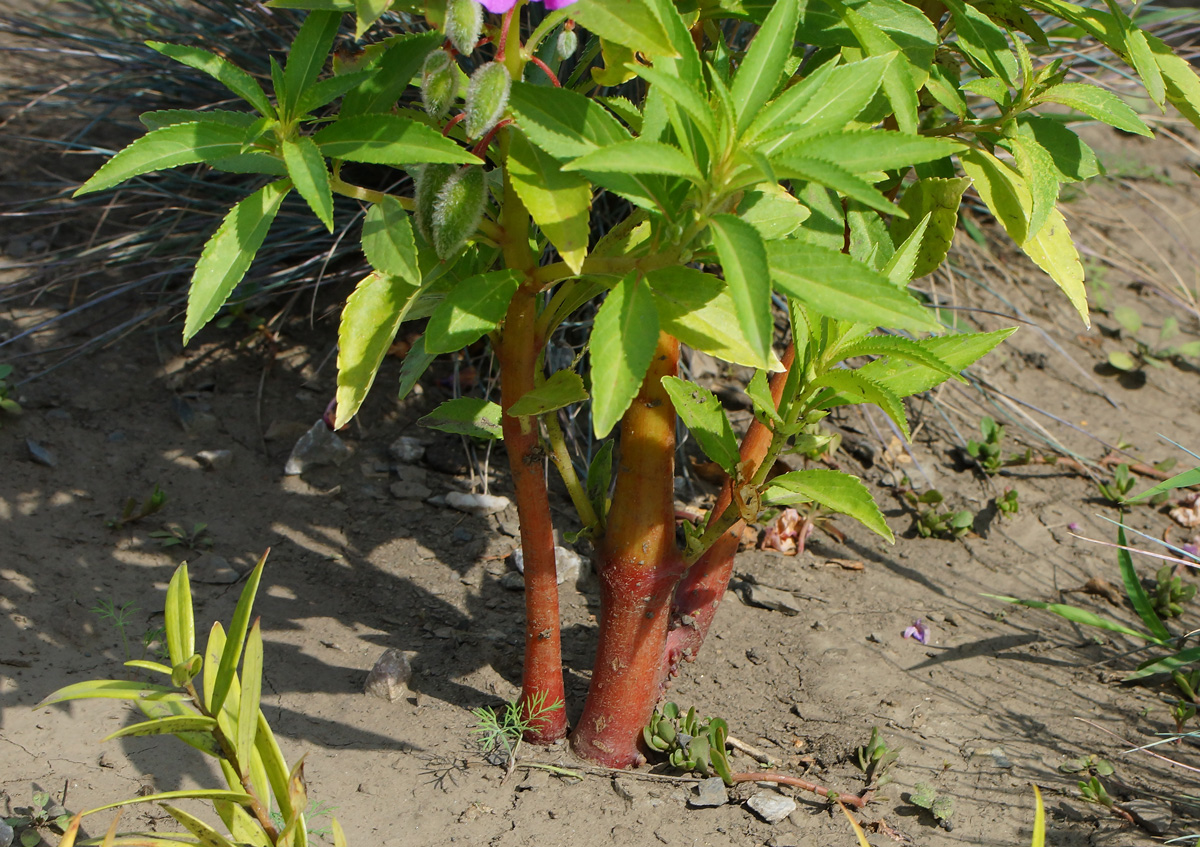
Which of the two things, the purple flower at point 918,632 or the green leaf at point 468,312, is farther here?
the purple flower at point 918,632

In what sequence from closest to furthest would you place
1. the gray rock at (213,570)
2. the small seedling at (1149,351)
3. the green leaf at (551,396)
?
the green leaf at (551,396) → the gray rock at (213,570) → the small seedling at (1149,351)

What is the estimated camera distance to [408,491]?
251 centimetres

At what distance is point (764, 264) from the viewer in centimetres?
104

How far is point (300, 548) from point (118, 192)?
157 cm

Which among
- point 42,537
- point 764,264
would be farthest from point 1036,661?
point 42,537

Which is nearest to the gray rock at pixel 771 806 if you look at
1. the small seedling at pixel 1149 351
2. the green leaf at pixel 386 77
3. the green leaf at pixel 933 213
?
the green leaf at pixel 933 213

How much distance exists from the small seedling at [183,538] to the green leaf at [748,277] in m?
1.64

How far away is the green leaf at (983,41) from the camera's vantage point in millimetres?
1479

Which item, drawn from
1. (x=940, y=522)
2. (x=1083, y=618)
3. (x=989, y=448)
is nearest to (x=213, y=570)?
(x=940, y=522)

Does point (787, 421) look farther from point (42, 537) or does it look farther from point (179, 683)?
point (42, 537)

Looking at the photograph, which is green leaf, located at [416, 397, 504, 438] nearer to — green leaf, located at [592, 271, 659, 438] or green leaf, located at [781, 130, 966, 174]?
green leaf, located at [592, 271, 659, 438]

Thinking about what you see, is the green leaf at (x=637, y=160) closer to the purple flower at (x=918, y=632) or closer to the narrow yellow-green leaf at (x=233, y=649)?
the narrow yellow-green leaf at (x=233, y=649)

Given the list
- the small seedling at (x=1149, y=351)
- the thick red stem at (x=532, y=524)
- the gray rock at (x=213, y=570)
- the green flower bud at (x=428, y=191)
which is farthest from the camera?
the small seedling at (x=1149, y=351)

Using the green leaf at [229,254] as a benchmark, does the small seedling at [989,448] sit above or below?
below
